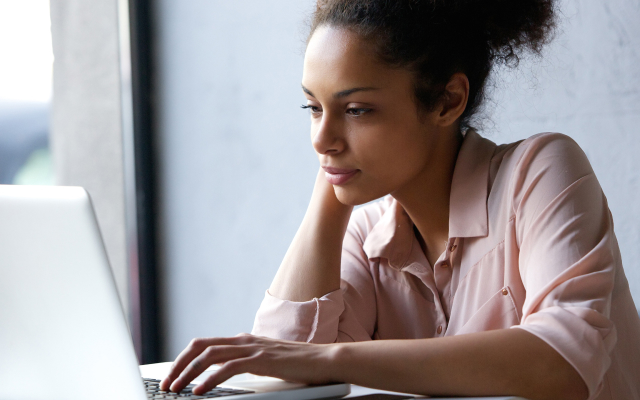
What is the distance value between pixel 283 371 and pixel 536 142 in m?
0.59

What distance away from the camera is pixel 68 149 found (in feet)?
8.41

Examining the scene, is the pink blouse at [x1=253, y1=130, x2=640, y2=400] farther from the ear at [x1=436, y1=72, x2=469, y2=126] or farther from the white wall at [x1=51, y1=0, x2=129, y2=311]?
the white wall at [x1=51, y1=0, x2=129, y2=311]

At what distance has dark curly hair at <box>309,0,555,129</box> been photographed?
117 centimetres

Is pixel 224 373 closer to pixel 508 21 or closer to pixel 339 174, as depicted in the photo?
pixel 339 174

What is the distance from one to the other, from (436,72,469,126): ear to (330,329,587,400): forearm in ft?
1.69

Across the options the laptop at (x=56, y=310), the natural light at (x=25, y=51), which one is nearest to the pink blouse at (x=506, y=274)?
the laptop at (x=56, y=310)

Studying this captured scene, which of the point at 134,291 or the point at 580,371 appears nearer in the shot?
the point at 580,371

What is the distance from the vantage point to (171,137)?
2.62 metres

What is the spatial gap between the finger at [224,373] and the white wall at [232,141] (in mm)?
1061

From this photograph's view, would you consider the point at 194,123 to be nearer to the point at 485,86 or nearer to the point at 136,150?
the point at 136,150

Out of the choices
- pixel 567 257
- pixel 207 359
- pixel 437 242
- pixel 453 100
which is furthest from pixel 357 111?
pixel 207 359

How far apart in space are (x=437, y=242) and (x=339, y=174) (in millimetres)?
249

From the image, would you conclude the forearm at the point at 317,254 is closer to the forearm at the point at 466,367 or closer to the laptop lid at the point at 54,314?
the forearm at the point at 466,367

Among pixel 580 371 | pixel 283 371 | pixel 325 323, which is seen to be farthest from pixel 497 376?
pixel 325 323
